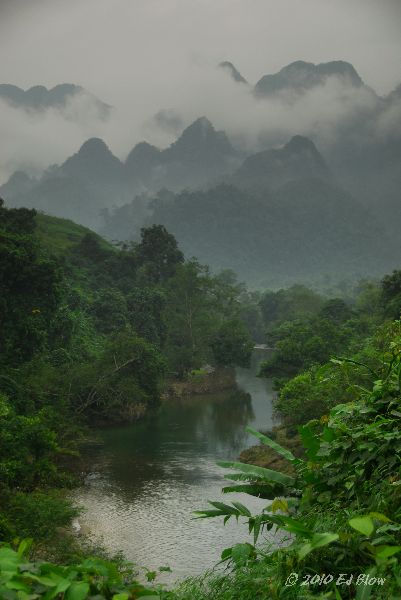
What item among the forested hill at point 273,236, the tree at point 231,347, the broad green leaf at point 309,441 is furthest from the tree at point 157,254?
the forested hill at point 273,236

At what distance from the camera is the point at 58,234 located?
208 ft

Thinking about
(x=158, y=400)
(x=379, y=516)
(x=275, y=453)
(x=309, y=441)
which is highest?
(x=309, y=441)

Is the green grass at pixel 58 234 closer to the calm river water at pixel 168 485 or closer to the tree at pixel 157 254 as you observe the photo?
the tree at pixel 157 254

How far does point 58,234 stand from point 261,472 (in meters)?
60.5

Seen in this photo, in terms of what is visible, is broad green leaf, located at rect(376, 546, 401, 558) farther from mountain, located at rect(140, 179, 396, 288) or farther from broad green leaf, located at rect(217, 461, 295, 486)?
mountain, located at rect(140, 179, 396, 288)

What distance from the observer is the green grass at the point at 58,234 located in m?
56.1

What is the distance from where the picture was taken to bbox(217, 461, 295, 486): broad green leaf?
5172 mm

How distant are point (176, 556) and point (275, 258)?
488 feet

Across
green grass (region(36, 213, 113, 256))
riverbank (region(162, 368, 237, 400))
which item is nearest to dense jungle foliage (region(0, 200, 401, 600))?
green grass (region(36, 213, 113, 256))

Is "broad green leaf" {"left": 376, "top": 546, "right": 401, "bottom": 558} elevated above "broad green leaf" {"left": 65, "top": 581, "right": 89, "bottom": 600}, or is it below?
above

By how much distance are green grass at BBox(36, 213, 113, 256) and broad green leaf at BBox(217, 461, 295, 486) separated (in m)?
48.9

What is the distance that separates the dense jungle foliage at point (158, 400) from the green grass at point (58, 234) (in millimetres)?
265

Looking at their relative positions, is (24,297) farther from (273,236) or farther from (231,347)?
(273,236)

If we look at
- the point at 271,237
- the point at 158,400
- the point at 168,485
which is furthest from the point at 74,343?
the point at 271,237
